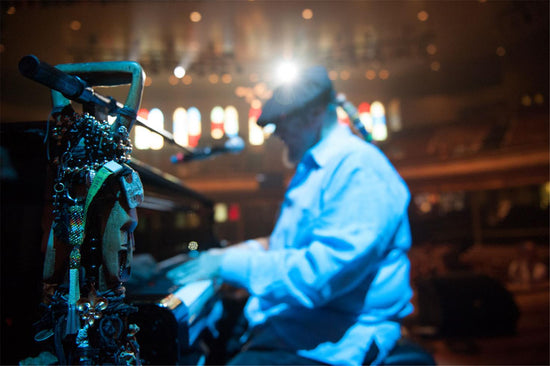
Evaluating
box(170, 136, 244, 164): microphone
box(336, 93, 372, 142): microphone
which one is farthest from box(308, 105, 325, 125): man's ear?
box(170, 136, 244, 164): microphone

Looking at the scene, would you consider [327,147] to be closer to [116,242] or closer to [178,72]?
[116,242]

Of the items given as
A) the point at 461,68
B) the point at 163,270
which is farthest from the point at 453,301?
the point at 461,68

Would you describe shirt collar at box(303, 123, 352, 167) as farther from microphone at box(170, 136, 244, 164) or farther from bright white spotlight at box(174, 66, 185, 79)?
bright white spotlight at box(174, 66, 185, 79)

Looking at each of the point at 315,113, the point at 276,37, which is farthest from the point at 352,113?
the point at 276,37

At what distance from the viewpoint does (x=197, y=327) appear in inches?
47.5

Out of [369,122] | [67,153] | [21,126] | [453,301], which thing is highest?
[369,122]

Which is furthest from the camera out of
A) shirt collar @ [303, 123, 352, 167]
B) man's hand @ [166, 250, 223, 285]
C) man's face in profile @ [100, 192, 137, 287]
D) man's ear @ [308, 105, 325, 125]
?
man's ear @ [308, 105, 325, 125]

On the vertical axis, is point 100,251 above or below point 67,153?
below

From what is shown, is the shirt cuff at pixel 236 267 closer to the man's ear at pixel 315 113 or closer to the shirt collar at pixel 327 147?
the shirt collar at pixel 327 147

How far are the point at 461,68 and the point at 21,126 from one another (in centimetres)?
961

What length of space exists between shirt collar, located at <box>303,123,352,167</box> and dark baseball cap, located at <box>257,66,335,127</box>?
0.54ft

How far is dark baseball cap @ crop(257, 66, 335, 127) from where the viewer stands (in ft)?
4.61

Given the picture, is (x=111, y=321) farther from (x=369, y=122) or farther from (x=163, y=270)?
(x=369, y=122)

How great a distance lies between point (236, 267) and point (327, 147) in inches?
25.8
